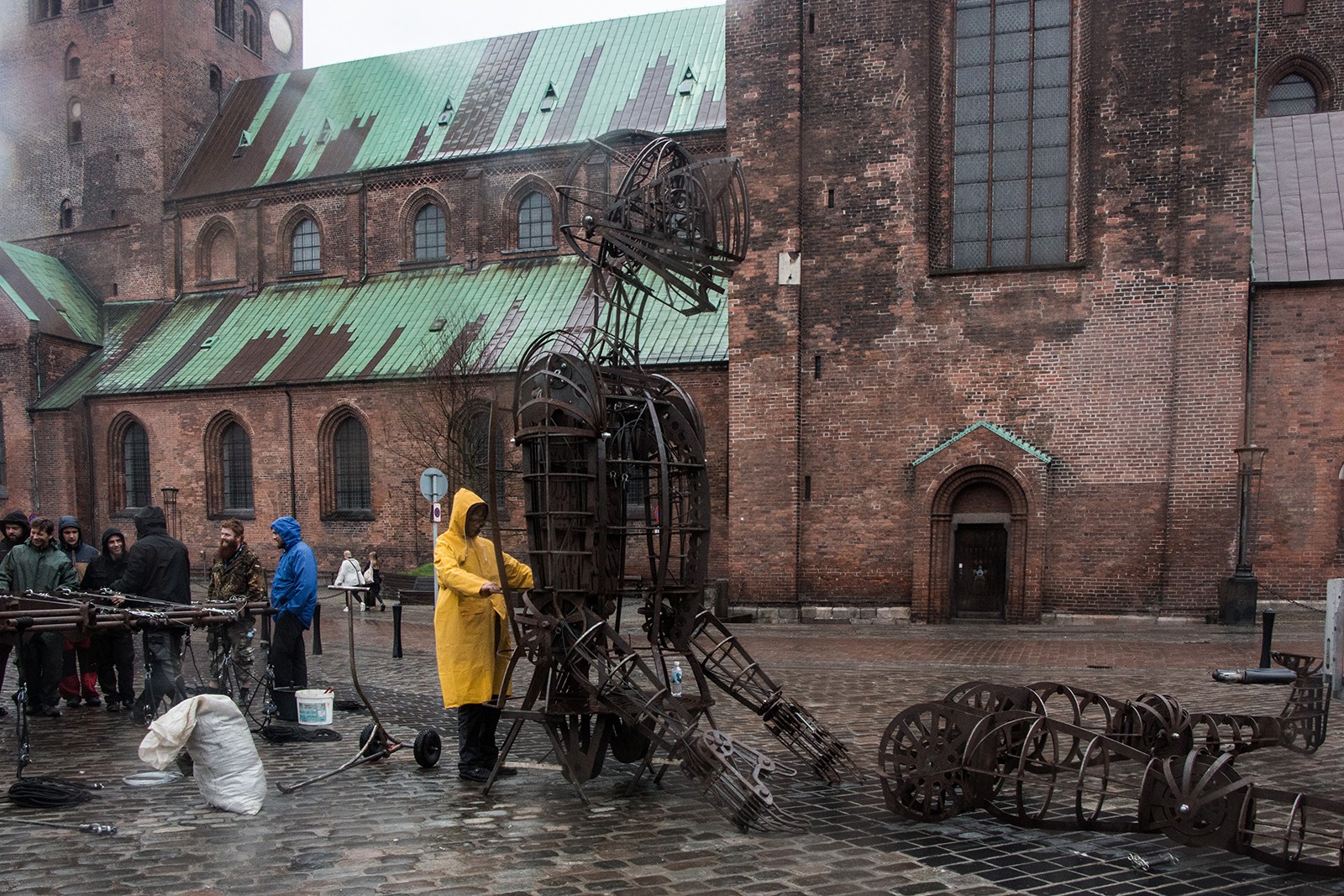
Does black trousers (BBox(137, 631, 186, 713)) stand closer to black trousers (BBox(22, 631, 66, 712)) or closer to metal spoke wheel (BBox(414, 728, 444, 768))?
black trousers (BBox(22, 631, 66, 712))

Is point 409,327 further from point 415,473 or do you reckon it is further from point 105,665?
point 105,665

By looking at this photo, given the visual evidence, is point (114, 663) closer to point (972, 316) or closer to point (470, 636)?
point (470, 636)

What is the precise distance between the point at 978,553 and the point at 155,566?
13.7 m

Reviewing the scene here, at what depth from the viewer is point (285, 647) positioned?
890 centimetres

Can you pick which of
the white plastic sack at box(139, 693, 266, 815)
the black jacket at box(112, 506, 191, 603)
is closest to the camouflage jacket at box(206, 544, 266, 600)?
the black jacket at box(112, 506, 191, 603)

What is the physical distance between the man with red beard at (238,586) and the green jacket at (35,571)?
1452mm

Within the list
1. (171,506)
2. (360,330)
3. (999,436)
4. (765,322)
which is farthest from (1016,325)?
(171,506)

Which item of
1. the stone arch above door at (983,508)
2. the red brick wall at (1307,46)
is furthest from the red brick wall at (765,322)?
the red brick wall at (1307,46)

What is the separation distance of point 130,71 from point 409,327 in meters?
14.8

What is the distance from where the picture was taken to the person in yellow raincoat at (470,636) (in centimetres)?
688

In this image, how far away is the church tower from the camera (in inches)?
1265

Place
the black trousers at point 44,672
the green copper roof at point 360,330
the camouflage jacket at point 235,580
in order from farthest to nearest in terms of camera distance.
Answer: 1. the green copper roof at point 360,330
2. the black trousers at point 44,672
3. the camouflage jacket at point 235,580

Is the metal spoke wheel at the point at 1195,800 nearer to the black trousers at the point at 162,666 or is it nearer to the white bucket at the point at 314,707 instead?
the white bucket at the point at 314,707

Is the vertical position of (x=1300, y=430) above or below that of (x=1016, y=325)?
below
